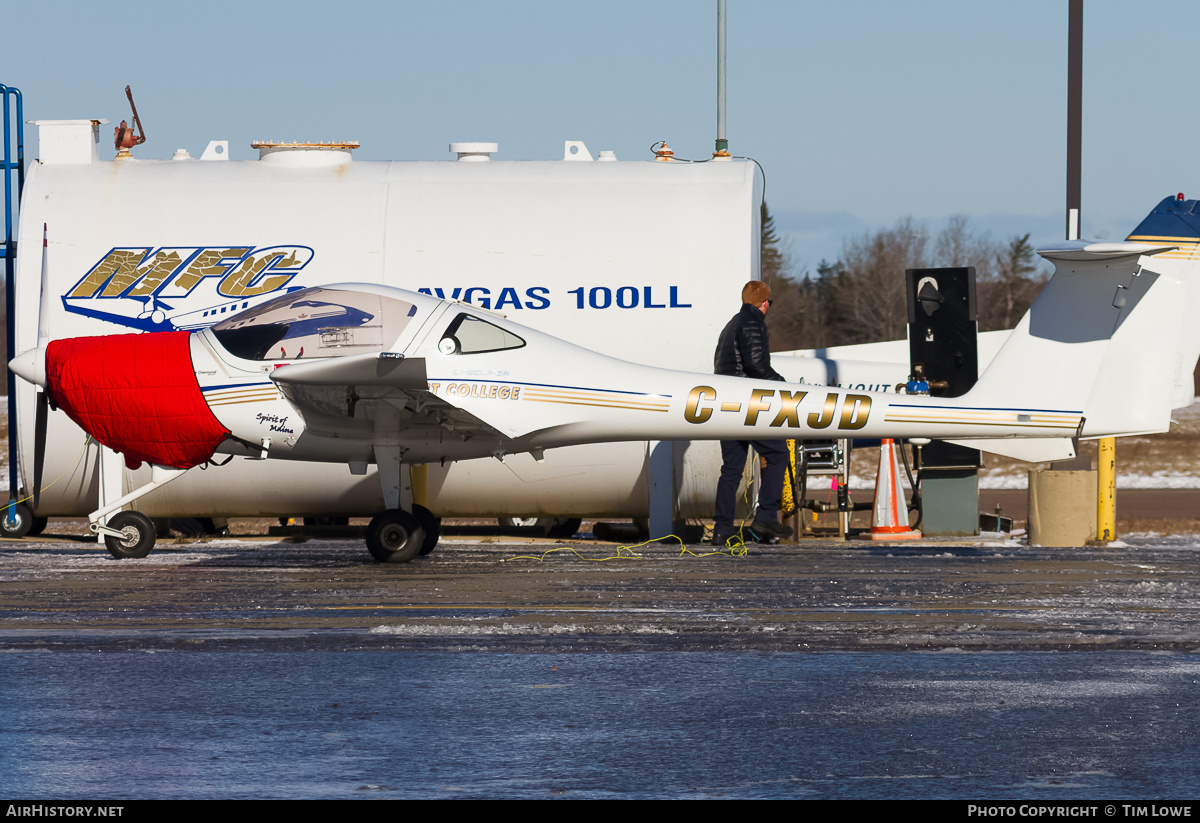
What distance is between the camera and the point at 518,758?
15.7 ft

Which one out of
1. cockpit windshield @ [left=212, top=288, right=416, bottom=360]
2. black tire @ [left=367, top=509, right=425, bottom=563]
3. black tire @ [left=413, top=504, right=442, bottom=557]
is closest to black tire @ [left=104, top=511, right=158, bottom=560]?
cockpit windshield @ [left=212, top=288, right=416, bottom=360]

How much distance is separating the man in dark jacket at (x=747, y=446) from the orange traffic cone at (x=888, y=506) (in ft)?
6.05

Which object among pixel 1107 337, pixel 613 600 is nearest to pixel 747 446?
pixel 1107 337

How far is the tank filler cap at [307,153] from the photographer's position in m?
13.6

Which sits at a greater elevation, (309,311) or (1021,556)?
(309,311)

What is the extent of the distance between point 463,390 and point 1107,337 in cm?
491

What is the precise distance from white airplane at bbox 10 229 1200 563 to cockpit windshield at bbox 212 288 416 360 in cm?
1

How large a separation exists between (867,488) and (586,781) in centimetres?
2457

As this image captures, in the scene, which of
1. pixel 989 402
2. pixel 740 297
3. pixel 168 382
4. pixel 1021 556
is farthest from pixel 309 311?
pixel 1021 556

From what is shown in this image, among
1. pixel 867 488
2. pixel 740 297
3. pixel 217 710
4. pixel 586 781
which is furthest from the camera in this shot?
pixel 867 488

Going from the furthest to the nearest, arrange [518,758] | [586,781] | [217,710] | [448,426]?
[448,426], [217,710], [518,758], [586,781]

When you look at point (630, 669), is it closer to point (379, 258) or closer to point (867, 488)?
point (379, 258)

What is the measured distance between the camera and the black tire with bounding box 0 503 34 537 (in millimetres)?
13625

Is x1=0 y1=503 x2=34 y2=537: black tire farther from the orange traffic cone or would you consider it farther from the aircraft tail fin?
the aircraft tail fin
